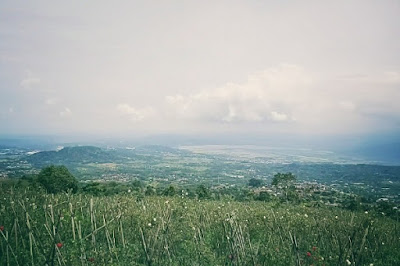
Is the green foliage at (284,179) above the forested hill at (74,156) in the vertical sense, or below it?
above

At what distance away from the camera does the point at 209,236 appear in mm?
10062

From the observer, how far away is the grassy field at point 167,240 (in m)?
6.37

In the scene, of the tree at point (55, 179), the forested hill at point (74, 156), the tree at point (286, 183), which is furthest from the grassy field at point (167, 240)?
the forested hill at point (74, 156)

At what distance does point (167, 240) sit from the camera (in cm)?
820

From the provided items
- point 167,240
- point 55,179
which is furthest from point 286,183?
point 167,240

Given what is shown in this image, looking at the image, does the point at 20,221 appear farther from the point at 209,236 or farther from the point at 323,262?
the point at 323,262

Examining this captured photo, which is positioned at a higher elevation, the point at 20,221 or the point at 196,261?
the point at 20,221

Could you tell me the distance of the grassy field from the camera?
637cm

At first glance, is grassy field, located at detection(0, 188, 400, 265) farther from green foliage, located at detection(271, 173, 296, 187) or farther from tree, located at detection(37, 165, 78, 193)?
green foliage, located at detection(271, 173, 296, 187)

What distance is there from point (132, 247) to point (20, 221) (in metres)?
2.93

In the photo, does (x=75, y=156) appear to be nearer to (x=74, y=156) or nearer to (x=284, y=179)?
(x=74, y=156)

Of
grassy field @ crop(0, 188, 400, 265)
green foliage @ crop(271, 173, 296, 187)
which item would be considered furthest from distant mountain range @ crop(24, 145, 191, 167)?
grassy field @ crop(0, 188, 400, 265)

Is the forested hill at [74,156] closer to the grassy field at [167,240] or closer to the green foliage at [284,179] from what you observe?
the green foliage at [284,179]

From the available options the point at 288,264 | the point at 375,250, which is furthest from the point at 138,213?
the point at 375,250
